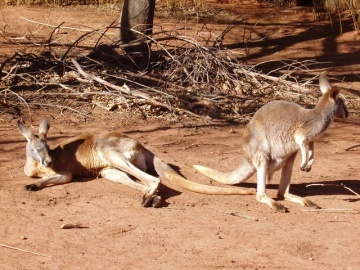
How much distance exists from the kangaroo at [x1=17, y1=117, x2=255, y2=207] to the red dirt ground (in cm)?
11

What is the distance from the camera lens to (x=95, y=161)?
7379 mm

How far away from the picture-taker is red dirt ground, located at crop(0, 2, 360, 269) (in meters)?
5.36

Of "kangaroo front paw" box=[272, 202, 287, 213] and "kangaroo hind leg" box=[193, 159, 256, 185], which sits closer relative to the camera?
"kangaroo front paw" box=[272, 202, 287, 213]

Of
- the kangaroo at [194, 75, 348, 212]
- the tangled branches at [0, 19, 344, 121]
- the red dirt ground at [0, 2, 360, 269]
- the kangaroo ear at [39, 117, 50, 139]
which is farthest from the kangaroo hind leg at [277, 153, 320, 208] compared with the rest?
the tangled branches at [0, 19, 344, 121]

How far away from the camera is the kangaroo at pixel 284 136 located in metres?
6.60

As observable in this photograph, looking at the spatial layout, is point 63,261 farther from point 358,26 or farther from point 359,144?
point 358,26

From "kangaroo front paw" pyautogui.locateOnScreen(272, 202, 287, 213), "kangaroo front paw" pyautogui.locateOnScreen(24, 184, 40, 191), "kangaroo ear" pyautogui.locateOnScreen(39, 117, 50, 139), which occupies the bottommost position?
"kangaroo front paw" pyautogui.locateOnScreen(24, 184, 40, 191)

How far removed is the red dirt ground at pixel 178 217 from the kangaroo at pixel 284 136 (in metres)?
0.26

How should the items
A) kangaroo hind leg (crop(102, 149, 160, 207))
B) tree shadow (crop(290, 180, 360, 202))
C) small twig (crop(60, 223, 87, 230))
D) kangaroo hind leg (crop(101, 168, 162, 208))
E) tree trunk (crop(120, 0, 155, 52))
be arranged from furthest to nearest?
tree trunk (crop(120, 0, 155, 52))
tree shadow (crop(290, 180, 360, 202))
kangaroo hind leg (crop(102, 149, 160, 207))
kangaroo hind leg (crop(101, 168, 162, 208))
small twig (crop(60, 223, 87, 230))

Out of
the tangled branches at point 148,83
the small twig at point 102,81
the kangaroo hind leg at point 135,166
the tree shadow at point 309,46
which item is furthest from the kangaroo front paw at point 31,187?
the tree shadow at point 309,46

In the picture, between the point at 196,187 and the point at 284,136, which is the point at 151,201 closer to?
the point at 196,187

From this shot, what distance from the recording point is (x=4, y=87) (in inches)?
388

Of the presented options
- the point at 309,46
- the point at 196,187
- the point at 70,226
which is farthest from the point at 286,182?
the point at 309,46

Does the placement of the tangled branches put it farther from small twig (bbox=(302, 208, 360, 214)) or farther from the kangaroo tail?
small twig (bbox=(302, 208, 360, 214))
